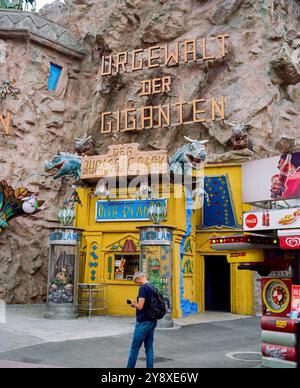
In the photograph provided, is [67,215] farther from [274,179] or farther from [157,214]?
[274,179]

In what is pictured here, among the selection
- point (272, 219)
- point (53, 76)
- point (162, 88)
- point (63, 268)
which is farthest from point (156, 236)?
point (53, 76)

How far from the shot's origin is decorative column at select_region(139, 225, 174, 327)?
15680mm

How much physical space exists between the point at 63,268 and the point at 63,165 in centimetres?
434

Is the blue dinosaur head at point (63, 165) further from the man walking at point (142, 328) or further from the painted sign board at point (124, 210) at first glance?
the man walking at point (142, 328)

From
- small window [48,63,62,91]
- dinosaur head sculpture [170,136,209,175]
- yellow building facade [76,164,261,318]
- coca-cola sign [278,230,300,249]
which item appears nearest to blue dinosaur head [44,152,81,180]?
yellow building facade [76,164,261,318]

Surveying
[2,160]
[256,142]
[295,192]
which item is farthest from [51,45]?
[295,192]

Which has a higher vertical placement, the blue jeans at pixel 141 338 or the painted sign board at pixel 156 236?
the painted sign board at pixel 156 236

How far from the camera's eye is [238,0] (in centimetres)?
2531

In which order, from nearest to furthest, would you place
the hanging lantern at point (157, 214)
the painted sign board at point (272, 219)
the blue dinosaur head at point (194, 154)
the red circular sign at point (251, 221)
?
the painted sign board at point (272, 219) < the red circular sign at point (251, 221) < the hanging lantern at point (157, 214) < the blue dinosaur head at point (194, 154)

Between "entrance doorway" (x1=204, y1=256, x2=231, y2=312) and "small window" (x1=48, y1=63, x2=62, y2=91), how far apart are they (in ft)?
44.3

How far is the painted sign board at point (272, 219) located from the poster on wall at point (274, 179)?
1.41 feet

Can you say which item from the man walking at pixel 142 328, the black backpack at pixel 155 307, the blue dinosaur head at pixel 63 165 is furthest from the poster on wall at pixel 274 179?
the blue dinosaur head at pixel 63 165

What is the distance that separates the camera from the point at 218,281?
2358 centimetres

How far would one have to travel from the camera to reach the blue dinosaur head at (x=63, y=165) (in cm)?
1859
